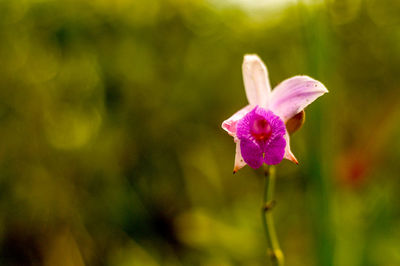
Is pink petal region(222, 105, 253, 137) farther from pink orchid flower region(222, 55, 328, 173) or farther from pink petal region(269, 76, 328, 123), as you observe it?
pink petal region(269, 76, 328, 123)

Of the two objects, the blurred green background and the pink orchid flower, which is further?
the blurred green background

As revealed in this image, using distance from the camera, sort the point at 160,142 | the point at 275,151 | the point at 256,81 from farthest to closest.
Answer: the point at 160,142 → the point at 256,81 → the point at 275,151

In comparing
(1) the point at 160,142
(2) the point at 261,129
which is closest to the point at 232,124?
(2) the point at 261,129

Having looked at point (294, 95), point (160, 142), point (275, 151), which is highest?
point (294, 95)

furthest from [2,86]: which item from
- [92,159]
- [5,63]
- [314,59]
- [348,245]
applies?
[348,245]

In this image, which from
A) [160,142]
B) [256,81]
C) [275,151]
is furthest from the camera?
[160,142]

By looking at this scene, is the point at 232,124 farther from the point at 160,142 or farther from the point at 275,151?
the point at 160,142

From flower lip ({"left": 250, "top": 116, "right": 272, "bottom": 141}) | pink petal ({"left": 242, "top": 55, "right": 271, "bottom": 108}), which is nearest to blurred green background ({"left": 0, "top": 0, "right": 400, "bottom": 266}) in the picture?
pink petal ({"left": 242, "top": 55, "right": 271, "bottom": 108})

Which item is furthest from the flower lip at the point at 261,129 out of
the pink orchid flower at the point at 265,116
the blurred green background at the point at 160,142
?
the blurred green background at the point at 160,142
